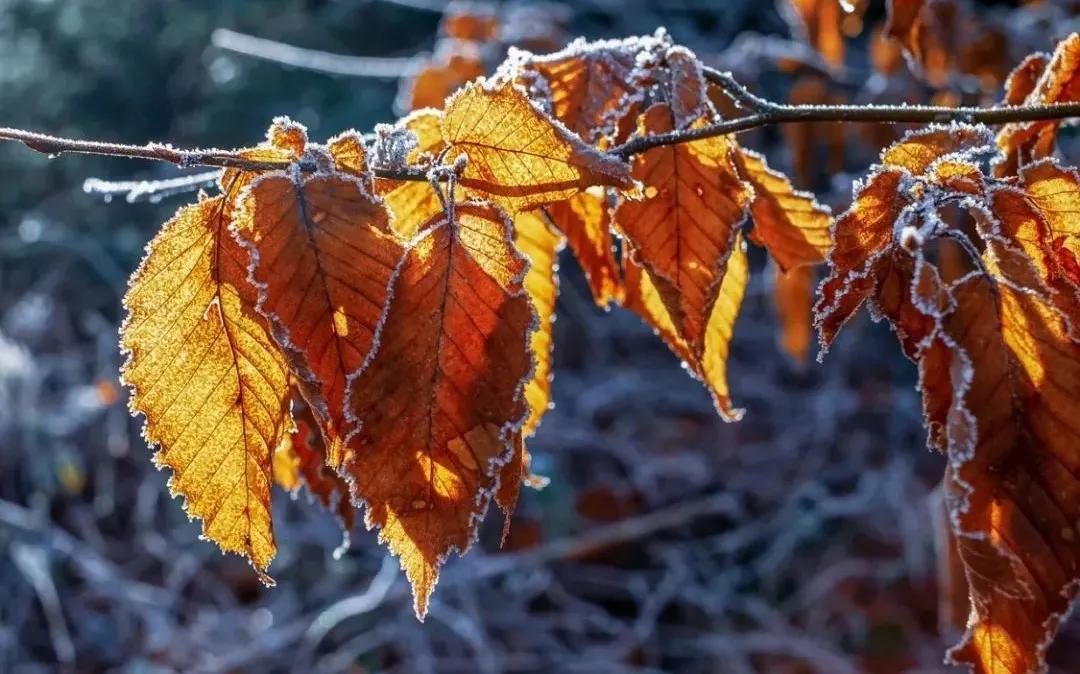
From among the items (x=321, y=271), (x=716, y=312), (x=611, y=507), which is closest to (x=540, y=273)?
(x=716, y=312)

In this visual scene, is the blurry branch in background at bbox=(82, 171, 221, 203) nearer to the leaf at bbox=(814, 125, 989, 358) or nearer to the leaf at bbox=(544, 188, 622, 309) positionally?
the leaf at bbox=(544, 188, 622, 309)

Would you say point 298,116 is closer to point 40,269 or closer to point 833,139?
point 40,269

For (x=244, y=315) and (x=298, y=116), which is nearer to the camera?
(x=244, y=315)

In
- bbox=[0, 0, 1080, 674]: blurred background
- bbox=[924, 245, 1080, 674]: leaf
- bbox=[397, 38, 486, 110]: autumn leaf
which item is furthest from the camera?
bbox=[0, 0, 1080, 674]: blurred background

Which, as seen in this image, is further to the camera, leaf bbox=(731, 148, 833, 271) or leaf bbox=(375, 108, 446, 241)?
leaf bbox=(731, 148, 833, 271)

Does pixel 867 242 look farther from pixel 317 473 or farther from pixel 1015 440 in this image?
pixel 317 473

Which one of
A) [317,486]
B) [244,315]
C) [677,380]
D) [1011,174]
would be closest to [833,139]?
[1011,174]

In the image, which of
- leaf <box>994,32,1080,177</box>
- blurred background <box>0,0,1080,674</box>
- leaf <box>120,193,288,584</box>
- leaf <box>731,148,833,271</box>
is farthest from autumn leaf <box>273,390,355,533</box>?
blurred background <box>0,0,1080,674</box>
